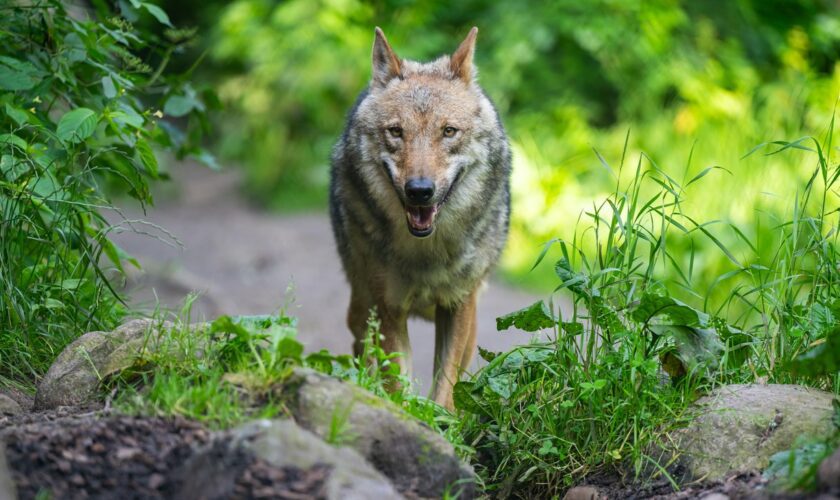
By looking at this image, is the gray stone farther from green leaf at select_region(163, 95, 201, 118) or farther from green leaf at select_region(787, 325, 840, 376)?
green leaf at select_region(163, 95, 201, 118)

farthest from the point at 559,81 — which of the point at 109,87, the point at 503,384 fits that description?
the point at 503,384

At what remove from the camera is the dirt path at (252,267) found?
8.59 meters

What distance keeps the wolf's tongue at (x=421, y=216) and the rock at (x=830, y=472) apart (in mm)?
2404

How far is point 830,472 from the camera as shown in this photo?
2.60 meters

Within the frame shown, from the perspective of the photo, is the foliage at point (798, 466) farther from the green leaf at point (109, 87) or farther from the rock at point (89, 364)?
the green leaf at point (109, 87)

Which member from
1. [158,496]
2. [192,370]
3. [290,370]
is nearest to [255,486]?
[158,496]

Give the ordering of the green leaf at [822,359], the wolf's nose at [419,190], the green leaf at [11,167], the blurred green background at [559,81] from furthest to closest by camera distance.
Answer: the blurred green background at [559,81]
the wolf's nose at [419,190]
the green leaf at [11,167]
the green leaf at [822,359]

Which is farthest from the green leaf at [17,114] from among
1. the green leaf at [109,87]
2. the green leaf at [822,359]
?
the green leaf at [822,359]

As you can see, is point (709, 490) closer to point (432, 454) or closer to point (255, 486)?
point (432, 454)

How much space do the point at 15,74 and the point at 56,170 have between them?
18.0 inches

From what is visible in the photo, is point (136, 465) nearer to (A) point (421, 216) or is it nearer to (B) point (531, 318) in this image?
(B) point (531, 318)

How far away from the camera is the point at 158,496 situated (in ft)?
8.71

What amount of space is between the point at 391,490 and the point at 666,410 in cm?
138

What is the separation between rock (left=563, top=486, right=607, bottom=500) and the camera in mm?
3510
